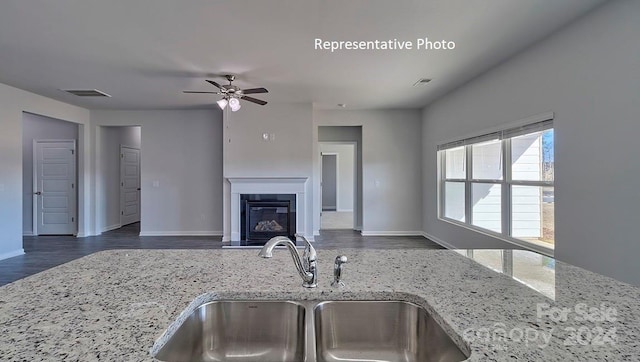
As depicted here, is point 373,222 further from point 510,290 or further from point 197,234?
point 510,290

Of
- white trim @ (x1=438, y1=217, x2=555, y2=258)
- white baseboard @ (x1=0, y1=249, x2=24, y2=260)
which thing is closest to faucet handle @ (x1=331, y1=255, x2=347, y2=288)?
white trim @ (x1=438, y1=217, x2=555, y2=258)

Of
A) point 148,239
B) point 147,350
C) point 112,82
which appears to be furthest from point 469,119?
point 148,239

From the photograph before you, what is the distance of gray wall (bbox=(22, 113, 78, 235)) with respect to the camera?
253 inches

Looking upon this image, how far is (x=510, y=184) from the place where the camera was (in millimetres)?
3803

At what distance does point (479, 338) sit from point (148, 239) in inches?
253

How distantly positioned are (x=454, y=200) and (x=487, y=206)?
1.07 m

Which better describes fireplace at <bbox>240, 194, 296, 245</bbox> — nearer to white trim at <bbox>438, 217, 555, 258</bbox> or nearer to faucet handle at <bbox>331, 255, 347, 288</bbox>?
white trim at <bbox>438, 217, 555, 258</bbox>

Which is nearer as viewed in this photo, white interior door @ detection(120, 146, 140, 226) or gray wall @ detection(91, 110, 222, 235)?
gray wall @ detection(91, 110, 222, 235)

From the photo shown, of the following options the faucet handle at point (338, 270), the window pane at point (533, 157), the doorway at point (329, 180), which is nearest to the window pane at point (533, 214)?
the window pane at point (533, 157)

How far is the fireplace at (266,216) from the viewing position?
19.4ft

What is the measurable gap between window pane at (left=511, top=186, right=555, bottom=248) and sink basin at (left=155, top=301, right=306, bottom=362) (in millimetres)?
3210

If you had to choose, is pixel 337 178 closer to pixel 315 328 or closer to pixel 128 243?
pixel 128 243

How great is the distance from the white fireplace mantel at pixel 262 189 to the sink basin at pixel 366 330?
479cm

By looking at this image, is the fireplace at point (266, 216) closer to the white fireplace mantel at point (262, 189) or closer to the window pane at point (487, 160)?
the white fireplace mantel at point (262, 189)
